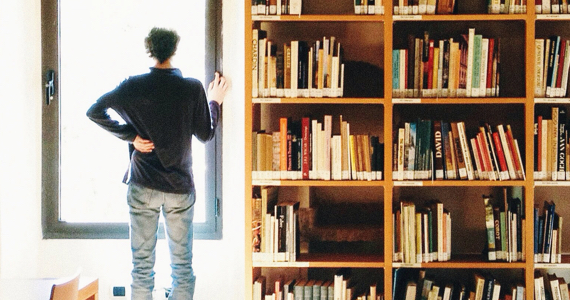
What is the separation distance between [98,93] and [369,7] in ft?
5.40

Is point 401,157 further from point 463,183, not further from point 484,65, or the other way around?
point 484,65

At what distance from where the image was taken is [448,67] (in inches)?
125

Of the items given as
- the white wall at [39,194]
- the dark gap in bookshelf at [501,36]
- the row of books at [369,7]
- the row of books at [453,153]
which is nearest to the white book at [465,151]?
the row of books at [453,153]

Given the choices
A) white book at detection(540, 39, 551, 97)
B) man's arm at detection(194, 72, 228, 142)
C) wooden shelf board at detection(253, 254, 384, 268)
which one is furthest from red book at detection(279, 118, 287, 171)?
white book at detection(540, 39, 551, 97)

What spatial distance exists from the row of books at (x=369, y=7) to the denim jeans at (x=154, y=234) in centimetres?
122

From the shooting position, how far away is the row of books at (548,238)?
3131mm

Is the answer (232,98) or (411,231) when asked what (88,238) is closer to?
(232,98)

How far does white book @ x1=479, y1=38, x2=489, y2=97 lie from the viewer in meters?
3.13

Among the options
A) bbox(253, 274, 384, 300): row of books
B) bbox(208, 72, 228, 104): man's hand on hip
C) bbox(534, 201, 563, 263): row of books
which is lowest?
bbox(253, 274, 384, 300): row of books

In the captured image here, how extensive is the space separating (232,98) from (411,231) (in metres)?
1.21

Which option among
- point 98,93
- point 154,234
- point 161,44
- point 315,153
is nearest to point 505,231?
point 315,153

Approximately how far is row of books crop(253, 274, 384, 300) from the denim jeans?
1.23 feet

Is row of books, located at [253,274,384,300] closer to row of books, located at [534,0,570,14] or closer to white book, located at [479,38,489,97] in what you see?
white book, located at [479,38,489,97]

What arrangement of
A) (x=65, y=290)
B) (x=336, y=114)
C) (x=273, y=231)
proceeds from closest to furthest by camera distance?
1. (x=65, y=290)
2. (x=273, y=231)
3. (x=336, y=114)
